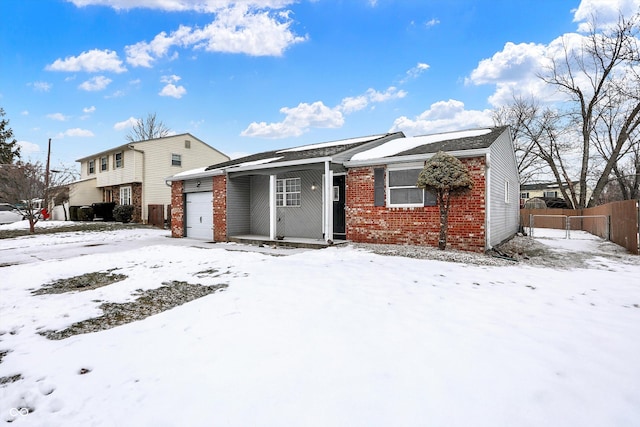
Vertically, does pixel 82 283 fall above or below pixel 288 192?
below

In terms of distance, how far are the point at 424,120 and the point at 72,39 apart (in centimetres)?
2731

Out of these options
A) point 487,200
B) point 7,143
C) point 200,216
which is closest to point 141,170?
point 200,216

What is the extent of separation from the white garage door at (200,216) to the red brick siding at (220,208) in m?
0.52

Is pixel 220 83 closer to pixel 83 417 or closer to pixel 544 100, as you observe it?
pixel 83 417

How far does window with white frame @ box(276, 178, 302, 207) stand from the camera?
11.6 m

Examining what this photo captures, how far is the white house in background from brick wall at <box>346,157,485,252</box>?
14.2 meters

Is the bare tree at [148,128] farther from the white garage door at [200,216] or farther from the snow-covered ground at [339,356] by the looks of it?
the snow-covered ground at [339,356]

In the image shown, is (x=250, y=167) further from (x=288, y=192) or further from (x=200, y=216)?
(x=200, y=216)

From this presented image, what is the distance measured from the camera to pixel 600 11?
62.1ft

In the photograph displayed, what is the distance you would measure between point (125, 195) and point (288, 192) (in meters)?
17.0

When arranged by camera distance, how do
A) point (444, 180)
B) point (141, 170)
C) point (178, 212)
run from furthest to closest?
point (141, 170) → point (178, 212) → point (444, 180)

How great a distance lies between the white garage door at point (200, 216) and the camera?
12613 mm

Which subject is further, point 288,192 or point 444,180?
point 288,192

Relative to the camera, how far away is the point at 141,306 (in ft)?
14.0
